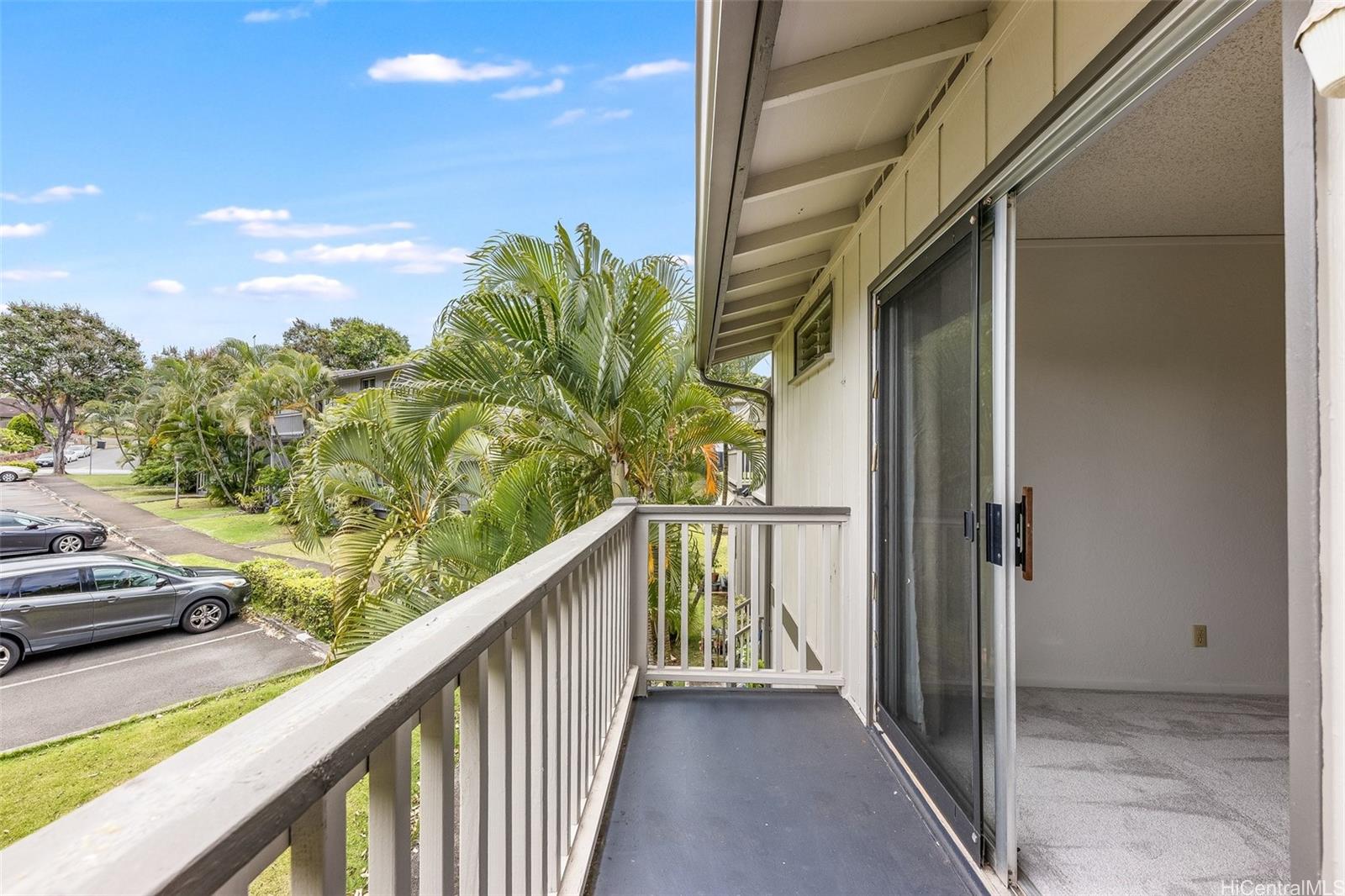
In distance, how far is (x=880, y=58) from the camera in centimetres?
192

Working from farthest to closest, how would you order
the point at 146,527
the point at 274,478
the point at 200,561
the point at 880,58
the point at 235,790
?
the point at 274,478, the point at 146,527, the point at 200,561, the point at 880,58, the point at 235,790

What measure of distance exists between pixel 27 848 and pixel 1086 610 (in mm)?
4195

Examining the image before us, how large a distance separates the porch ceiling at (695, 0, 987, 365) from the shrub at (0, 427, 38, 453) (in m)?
10.7

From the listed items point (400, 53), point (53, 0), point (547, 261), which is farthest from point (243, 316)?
point (547, 261)

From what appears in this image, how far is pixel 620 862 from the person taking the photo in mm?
1927

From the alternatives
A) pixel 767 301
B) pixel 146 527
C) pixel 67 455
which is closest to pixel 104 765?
pixel 767 301

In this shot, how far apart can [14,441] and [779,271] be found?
11.6 meters

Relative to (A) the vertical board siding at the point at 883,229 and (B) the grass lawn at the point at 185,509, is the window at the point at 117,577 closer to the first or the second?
(A) the vertical board siding at the point at 883,229

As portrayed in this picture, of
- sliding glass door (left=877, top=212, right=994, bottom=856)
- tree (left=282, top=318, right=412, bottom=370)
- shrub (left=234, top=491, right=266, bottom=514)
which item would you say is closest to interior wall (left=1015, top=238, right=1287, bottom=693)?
sliding glass door (left=877, top=212, right=994, bottom=856)

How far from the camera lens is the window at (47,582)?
13.8 ft

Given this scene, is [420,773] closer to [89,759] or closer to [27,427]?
[89,759]

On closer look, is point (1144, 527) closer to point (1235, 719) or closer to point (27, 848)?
point (1235, 719)

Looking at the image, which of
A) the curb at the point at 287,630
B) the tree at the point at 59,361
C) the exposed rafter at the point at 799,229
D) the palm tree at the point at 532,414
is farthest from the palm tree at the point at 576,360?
the tree at the point at 59,361

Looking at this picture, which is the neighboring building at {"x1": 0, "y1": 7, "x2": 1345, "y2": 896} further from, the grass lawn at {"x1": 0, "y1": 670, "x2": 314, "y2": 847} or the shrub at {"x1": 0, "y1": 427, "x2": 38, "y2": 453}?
the shrub at {"x1": 0, "y1": 427, "x2": 38, "y2": 453}
